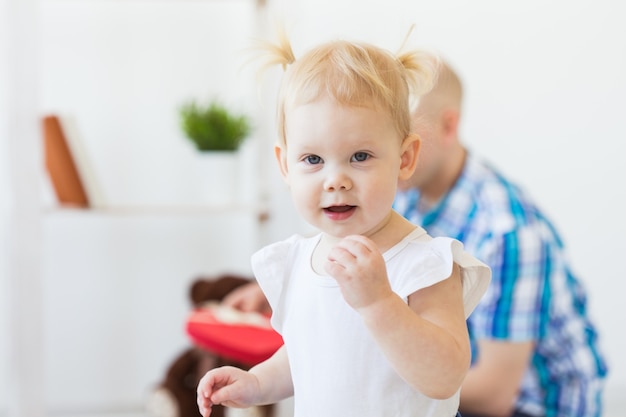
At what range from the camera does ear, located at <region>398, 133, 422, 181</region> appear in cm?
83

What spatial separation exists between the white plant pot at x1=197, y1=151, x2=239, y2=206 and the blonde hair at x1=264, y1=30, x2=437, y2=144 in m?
1.81

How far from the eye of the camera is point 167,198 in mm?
2906

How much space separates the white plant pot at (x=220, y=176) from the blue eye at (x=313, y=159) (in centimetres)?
186

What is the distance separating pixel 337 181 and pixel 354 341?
0.46ft

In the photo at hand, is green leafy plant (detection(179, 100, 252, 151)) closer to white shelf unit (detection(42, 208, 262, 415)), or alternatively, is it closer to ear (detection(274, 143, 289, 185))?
white shelf unit (detection(42, 208, 262, 415))

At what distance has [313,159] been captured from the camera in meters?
0.80

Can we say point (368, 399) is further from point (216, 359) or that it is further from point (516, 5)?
point (516, 5)

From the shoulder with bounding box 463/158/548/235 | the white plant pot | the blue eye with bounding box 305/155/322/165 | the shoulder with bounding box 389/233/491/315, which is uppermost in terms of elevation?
the blue eye with bounding box 305/155/322/165

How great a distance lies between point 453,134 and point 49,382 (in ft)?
5.73

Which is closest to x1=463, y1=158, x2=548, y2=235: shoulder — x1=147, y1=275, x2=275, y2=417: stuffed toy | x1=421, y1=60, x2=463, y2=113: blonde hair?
x1=421, y1=60, x2=463, y2=113: blonde hair

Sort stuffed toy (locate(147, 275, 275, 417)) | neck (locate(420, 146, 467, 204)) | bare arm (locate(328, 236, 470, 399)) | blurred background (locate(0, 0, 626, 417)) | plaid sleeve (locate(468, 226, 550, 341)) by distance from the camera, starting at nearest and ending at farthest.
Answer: bare arm (locate(328, 236, 470, 399))
plaid sleeve (locate(468, 226, 550, 341))
neck (locate(420, 146, 467, 204))
stuffed toy (locate(147, 275, 275, 417))
blurred background (locate(0, 0, 626, 417))

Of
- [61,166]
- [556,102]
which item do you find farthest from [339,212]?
[556,102]

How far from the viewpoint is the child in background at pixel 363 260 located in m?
0.73

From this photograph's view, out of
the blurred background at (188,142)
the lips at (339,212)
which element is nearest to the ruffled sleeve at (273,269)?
the lips at (339,212)
